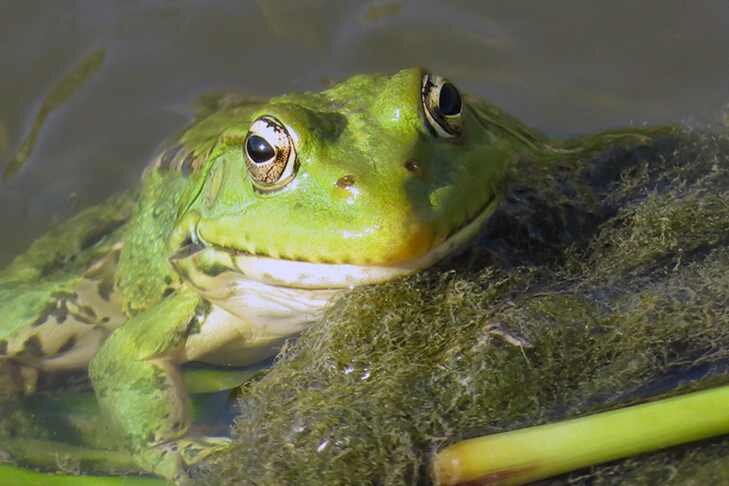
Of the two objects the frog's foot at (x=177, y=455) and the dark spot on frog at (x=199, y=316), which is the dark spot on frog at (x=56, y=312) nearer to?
the dark spot on frog at (x=199, y=316)

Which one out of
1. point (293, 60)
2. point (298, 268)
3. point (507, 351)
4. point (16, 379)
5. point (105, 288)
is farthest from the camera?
point (293, 60)

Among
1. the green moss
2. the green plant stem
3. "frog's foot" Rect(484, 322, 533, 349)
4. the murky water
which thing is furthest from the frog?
the green plant stem

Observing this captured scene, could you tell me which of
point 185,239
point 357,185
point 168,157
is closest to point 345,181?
point 357,185

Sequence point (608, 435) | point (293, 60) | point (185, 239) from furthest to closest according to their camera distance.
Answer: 1. point (293, 60)
2. point (185, 239)
3. point (608, 435)

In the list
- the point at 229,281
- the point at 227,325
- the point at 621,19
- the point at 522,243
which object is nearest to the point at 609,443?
the point at 522,243

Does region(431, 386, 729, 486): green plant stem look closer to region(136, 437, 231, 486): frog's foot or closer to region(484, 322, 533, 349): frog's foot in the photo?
region(484, 322, 533, 349): frog's foot

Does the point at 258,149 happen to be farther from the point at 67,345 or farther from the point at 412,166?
the point at 67,345

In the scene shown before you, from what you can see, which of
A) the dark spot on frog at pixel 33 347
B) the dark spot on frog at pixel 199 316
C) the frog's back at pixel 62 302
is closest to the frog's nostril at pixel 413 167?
the dark spot on frog at pixel 199 316
